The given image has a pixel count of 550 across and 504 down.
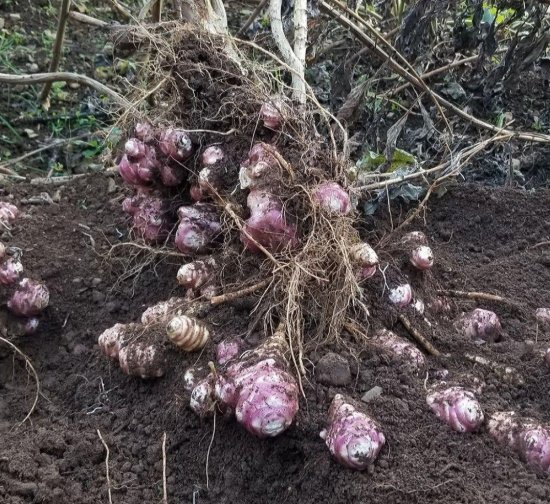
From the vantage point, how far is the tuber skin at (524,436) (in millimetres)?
1143

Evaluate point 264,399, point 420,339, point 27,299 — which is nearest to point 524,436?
point 420,339

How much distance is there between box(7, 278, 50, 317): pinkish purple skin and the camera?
1.67 meters

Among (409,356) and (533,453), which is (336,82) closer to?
(409,356)

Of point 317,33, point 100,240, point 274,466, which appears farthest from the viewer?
point 317,33

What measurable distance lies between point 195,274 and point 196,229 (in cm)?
13

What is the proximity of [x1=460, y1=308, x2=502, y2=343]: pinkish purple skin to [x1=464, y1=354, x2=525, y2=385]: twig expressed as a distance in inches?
5.3

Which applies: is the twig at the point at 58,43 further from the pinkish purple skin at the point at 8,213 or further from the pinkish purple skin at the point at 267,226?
the pinkish purple skin at the point at 267,226

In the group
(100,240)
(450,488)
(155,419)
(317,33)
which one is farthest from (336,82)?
(450,488)

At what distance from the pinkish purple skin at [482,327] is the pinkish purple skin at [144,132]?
0.85 metres

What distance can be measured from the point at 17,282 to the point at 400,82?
5.20 ft

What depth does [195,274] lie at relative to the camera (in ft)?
4.90

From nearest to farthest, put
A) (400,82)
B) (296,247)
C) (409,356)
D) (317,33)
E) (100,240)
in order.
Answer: (409,356) < (296,247) < (100,240) < (317,33) < (400,82)

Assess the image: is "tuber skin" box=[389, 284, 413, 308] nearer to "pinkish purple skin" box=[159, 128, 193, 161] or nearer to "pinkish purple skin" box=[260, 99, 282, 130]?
"pinkish purple skin" box=[260, 99, 282, 130]

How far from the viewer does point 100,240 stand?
6.38ft
